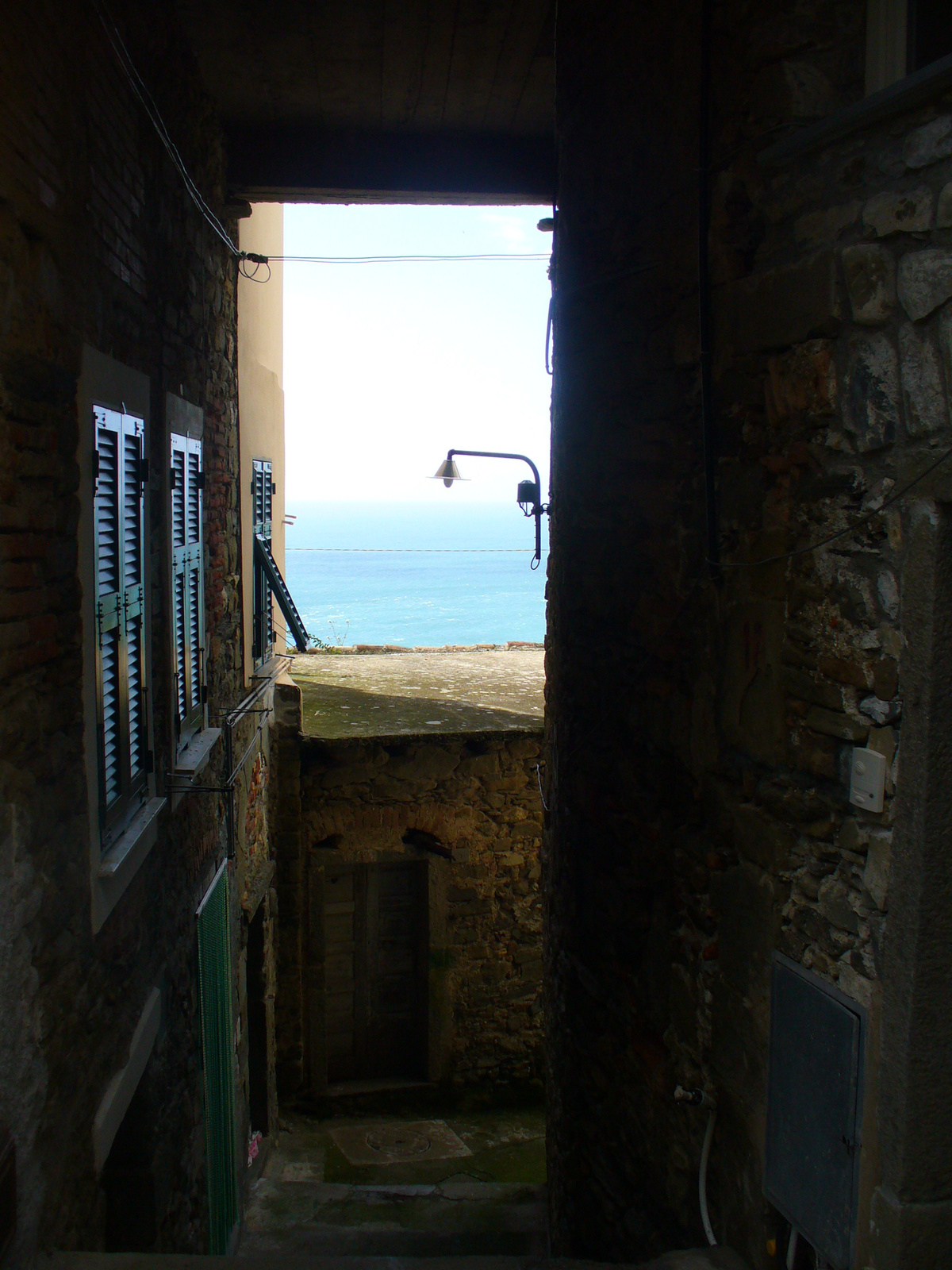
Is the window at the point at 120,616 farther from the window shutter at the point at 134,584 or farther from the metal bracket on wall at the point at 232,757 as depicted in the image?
the metal bracket on wall at the point at 232,757

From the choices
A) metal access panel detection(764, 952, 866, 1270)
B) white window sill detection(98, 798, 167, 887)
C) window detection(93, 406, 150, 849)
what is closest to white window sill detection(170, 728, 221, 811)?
white window sill detection(98, 798, 167, 887)

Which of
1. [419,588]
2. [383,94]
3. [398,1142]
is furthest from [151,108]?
[419,588]

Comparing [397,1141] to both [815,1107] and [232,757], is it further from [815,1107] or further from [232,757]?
[815,1107]

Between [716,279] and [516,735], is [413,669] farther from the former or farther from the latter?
[716,279]

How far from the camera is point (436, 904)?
28.3 feet

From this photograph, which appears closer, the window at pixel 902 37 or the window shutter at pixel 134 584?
the window at pixel 902 37

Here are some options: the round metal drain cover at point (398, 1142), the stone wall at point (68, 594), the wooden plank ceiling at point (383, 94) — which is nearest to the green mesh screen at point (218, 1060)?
the stone wall at point (68, 594)

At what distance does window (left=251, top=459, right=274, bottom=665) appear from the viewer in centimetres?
737

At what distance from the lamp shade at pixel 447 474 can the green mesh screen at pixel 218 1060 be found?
15.8ft

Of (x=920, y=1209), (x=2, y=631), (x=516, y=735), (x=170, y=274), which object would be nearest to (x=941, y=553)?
(x=920, y=1209)

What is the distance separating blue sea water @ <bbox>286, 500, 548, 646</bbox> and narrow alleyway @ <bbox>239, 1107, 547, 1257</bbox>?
171 inches

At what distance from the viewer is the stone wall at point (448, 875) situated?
27.1 feet

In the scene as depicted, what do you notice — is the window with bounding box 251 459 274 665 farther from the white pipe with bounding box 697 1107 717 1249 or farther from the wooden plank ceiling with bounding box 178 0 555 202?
the white pipe with bounding box 697 1107 717 1249

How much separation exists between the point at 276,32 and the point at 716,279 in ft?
10.7
